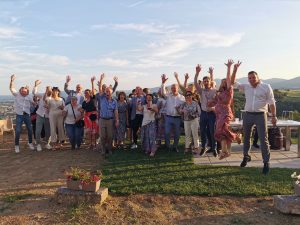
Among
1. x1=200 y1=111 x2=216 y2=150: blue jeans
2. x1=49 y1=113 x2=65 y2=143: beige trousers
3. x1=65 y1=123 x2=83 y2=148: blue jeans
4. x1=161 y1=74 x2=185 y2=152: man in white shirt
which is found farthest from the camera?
x1=49 y1=113 x2=65 y2=143: beige trousers

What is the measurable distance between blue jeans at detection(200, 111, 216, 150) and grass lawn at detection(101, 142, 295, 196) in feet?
3.06

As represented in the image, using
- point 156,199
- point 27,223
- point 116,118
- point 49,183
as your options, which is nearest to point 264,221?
point 156,199

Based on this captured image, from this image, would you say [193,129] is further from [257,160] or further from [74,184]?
[74,184]

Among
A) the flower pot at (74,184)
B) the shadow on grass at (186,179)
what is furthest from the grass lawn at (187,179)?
the flower pot at (74,184)

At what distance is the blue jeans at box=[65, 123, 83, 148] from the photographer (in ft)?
35.8

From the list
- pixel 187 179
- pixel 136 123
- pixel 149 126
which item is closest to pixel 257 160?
pixel 187 179

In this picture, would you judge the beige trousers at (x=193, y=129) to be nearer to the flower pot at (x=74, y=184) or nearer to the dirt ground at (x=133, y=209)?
the dirt ground at (x=133, y=209)

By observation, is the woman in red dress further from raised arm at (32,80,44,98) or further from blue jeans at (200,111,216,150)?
raised arm at (32,80,44,98)

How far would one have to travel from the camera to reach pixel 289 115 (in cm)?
1423

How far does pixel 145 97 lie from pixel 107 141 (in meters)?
1.70

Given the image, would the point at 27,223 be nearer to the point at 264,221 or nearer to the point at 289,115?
the point at 264,221

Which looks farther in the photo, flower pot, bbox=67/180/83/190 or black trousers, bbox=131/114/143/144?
black trousers, bbox=131/114/143/144

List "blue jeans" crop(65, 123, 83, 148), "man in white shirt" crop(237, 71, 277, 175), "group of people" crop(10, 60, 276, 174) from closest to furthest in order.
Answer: "man in white shirt" crop(237, 71, 277, 175) < "group of people" crop(10, 60, 276, 174) < "blue jeans" crop(65, 123, 83, 148)

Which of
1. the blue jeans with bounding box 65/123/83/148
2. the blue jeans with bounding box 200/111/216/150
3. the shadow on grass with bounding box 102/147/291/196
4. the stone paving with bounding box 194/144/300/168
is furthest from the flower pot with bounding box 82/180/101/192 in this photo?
the blue jeans with bounding box 65/123/83/148
